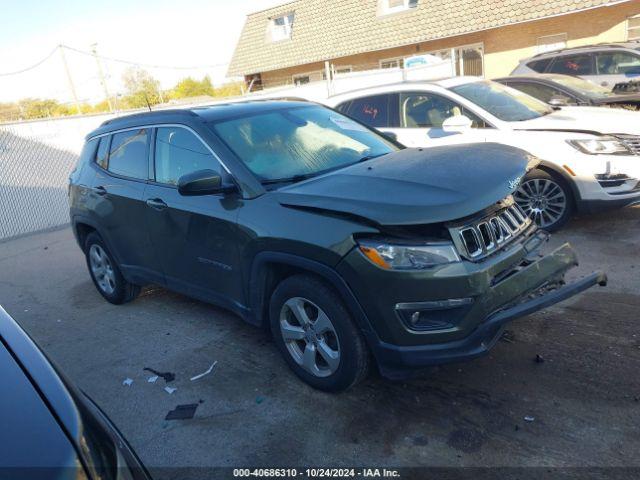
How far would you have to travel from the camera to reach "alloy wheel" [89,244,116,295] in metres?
5.42

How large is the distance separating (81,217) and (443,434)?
418 cm

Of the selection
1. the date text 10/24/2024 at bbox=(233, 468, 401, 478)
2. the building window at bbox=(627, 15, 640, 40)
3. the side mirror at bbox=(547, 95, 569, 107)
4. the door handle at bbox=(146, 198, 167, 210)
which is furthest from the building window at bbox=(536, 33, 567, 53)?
the date text 10/24/2024 at bbox=(233, 468, 401, 478)

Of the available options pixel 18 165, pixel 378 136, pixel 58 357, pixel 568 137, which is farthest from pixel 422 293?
pixel 18 165

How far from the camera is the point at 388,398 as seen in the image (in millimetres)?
3338

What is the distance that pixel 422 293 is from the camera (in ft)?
9.23

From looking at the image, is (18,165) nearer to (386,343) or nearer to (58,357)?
(58,357)

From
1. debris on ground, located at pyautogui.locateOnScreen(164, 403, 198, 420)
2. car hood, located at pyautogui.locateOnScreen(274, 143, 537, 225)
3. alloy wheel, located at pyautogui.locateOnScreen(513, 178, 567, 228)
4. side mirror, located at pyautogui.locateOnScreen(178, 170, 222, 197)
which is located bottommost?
debris on ground, located at pyautogui.locateOnScreen(164, 403, 198, 420)

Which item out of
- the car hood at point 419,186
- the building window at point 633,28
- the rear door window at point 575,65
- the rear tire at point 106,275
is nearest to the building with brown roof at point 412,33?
the building window at point 633,28

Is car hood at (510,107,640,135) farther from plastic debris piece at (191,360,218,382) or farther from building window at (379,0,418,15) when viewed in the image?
building window at (379,0,418,15)

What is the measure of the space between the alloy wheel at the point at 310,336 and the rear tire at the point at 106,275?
2.49m

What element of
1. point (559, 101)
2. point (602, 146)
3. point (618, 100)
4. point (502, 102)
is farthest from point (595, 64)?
point (602, 146)

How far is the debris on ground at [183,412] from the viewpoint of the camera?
343 cm

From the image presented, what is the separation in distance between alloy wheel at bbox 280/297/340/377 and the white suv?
2.93 m

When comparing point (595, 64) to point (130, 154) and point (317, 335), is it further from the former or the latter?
point (317, 335)
